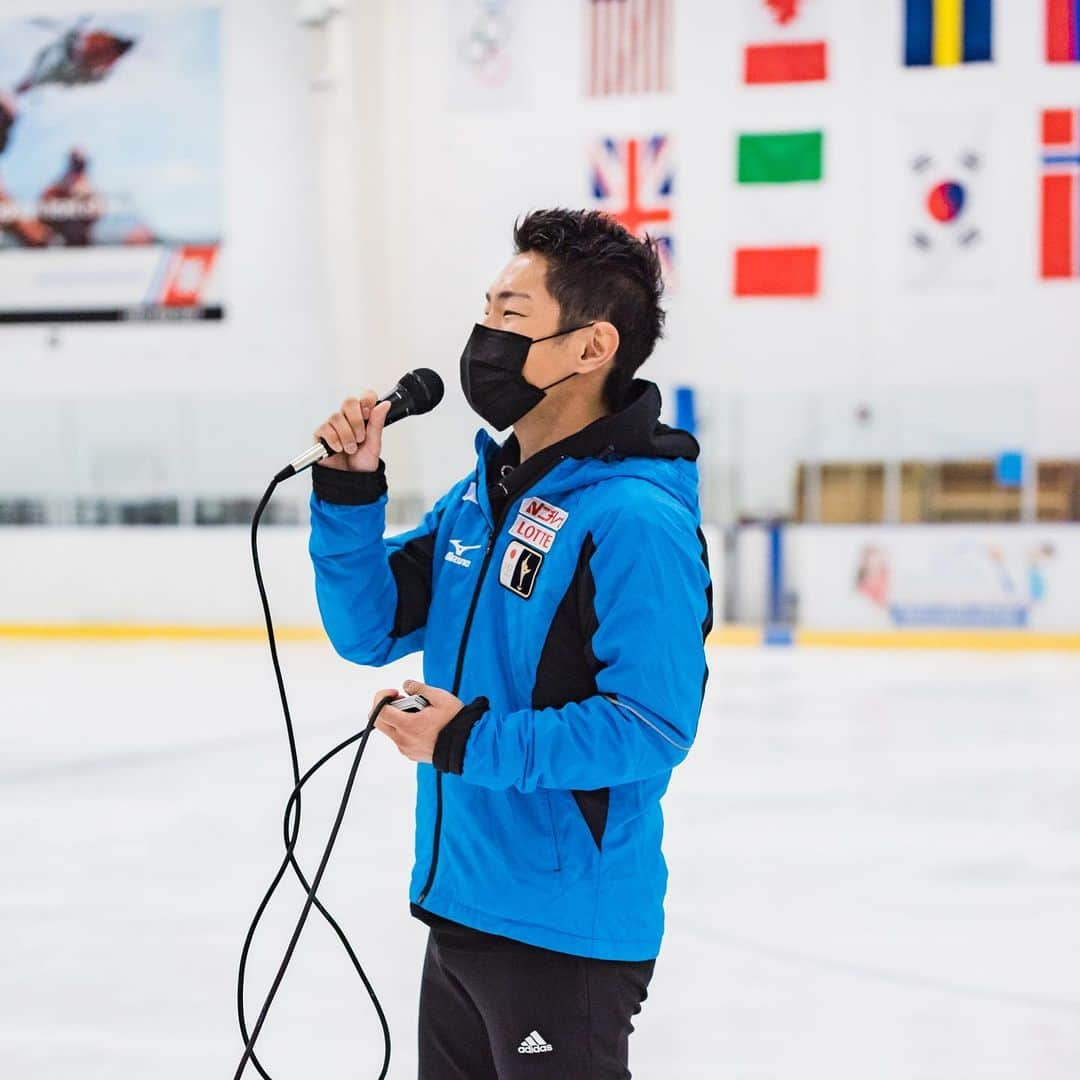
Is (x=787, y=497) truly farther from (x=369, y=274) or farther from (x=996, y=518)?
(x=369, y=274)

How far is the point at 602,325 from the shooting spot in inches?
65.7

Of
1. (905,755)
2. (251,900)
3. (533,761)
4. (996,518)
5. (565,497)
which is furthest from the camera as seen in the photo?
(996,518)

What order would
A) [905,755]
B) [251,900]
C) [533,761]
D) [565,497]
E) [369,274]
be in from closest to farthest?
1. [533,761]
2. [565,497]
3. [251,900]
4. [905,755]
5. [369,274]

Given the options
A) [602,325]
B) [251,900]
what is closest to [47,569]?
[251,900]

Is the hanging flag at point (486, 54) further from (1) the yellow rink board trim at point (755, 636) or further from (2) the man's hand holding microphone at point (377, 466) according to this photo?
(2) the man's hand holding microphone at point (377, 466)

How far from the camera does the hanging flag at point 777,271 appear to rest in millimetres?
12914

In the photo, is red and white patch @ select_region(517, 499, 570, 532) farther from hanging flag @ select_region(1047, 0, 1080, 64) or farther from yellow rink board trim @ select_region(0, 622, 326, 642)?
hanging flag @ select_region(1047, 0, 1080, 64)

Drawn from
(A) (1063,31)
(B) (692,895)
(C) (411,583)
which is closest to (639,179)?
(A) (1063,31)

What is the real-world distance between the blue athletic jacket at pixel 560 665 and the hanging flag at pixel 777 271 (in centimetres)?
1156

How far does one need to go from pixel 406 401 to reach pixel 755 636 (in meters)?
9.78

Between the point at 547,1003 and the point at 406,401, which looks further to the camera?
the point at 406,401

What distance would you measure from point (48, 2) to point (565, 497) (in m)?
14.4

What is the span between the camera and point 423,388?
5.91 feet

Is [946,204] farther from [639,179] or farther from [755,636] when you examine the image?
[755,636]
